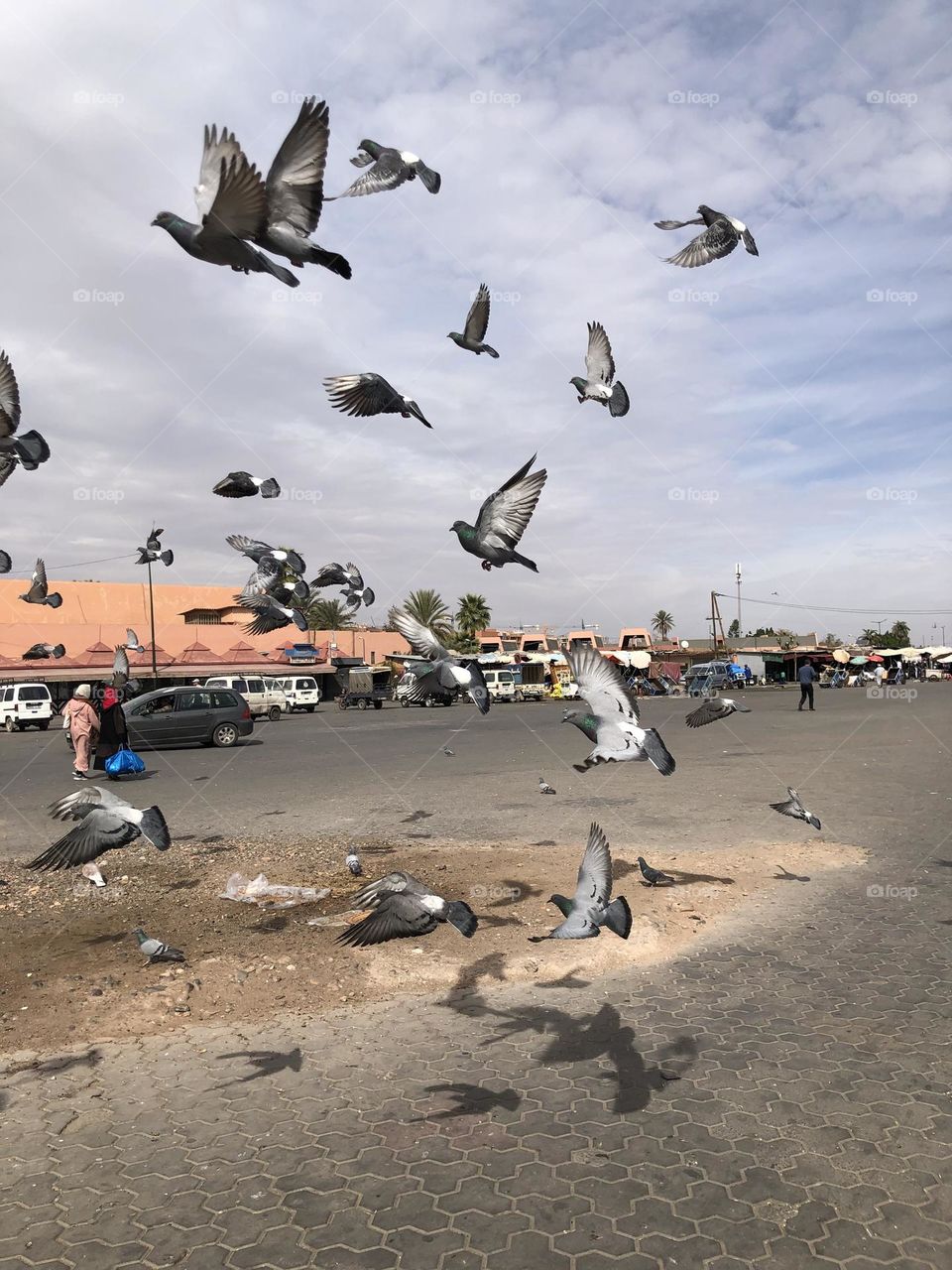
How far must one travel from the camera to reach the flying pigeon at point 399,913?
3816 mm

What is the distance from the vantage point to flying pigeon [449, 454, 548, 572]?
4.47 meters

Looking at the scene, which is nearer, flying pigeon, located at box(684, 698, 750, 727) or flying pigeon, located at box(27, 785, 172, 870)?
flying pigeon, located at box(27, 785, 172, 870)

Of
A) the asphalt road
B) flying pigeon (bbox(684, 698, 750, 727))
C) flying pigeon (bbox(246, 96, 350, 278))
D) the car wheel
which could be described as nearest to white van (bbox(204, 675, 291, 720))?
the asphalt road

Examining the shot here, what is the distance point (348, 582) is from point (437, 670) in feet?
7.54

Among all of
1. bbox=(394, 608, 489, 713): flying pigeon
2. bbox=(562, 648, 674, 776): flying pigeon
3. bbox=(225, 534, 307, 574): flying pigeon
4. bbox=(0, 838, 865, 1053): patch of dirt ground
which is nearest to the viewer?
bbox=(562, 648, 674, 776): flying pigeon

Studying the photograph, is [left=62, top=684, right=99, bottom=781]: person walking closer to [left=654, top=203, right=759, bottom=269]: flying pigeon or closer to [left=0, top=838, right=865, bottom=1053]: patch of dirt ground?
[left=0, top=838, right=865, bottom=1053]: patch of dirt ground

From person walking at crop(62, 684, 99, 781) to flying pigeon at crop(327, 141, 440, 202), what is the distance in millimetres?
10144


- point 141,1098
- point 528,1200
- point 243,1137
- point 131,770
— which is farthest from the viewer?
point 131,770

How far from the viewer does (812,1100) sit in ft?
11.8

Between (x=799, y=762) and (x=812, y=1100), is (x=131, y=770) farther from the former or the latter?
(x=812, y=1100)

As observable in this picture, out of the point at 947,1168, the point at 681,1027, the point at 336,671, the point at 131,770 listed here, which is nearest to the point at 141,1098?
the point at 681,1027

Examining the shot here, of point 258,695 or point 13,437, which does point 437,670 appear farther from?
point 258,695

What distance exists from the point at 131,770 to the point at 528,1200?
42.0 feet

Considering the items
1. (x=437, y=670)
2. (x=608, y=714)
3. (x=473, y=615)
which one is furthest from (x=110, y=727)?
(x=473, y=615)
